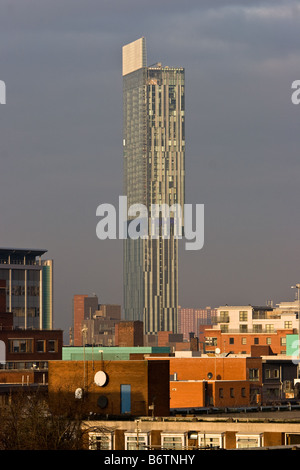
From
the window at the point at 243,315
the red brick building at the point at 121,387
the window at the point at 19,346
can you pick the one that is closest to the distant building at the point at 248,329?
the window at the point at 243,315

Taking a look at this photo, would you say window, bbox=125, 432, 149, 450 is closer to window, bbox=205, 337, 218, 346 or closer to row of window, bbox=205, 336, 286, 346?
row of window, bbox=205, 336, 286, 346

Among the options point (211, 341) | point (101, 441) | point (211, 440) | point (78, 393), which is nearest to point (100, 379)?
point (78, 393)

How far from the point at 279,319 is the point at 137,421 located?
13124 centimetres

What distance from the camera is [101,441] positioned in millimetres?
58094

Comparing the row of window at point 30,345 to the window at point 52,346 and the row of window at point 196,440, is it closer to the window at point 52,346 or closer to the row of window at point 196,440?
the window at point 52,346

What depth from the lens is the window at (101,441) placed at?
57531 millimetres

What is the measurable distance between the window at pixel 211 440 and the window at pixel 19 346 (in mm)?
100162

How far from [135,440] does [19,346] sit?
324 feet

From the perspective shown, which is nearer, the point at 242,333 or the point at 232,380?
the point at 232,380

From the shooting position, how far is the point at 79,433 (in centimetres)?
5453

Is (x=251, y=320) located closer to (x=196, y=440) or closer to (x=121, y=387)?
(x=121, y=387)
